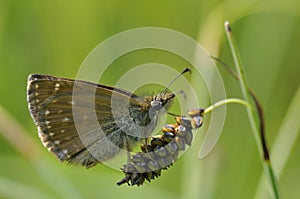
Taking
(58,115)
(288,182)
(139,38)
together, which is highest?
(139,38)

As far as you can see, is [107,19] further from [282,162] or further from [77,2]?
[282,162]

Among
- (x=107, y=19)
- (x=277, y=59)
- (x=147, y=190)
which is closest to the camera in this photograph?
(x=147, y=190)

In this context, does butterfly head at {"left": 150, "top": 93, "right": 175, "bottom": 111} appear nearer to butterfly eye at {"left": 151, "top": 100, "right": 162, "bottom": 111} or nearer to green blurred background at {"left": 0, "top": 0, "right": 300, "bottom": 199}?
butterfly eye at {"left": 151, "top": 100, "right": 162, "bottom": 111}

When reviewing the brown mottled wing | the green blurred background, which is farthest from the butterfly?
the green blurred background

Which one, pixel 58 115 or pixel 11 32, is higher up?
pixel 11 32

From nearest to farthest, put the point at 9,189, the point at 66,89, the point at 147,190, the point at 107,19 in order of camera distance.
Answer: the point at 66,89
the point at 9,189
the point at 147,190
the point at 107,19

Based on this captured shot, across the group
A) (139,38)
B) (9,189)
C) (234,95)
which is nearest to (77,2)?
(139,38)
